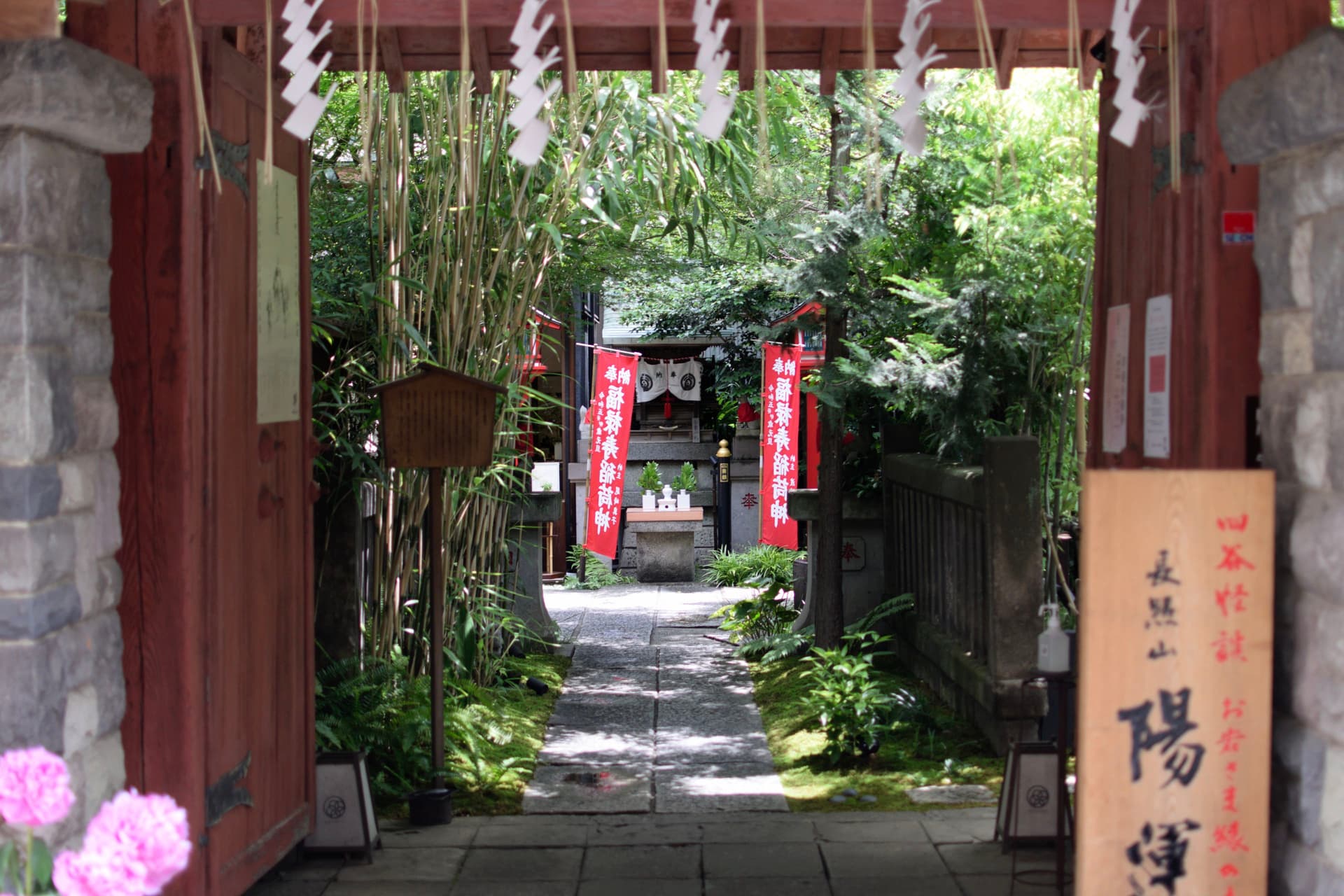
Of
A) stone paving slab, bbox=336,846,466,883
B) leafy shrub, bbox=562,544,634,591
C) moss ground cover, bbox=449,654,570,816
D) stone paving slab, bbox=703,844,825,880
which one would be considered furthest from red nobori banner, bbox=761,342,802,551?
stone paving slab, bbox=336,846,466,883

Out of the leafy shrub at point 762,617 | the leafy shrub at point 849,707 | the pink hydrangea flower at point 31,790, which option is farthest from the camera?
the leafy shrub at point 762,617

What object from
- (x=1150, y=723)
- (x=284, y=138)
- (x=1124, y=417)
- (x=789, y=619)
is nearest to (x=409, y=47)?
(x=284, y=138)

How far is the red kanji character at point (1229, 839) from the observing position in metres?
2.91

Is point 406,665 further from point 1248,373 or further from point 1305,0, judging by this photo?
point 1305,0

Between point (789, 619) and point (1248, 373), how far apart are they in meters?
6.21

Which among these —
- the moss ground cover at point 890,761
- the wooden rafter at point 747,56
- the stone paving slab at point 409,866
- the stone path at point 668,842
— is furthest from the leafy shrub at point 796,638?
the wooden rafter at point 747,56

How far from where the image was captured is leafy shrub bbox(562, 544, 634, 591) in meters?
14.3

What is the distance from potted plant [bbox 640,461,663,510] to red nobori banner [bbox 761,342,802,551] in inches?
99.9

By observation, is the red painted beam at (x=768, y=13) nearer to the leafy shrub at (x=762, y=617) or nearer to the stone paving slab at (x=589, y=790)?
the stone paving slab at (x=589, y=790)

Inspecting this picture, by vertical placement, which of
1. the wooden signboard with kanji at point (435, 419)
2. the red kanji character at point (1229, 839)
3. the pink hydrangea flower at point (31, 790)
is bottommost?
the red kanji character at point (1229, 839)

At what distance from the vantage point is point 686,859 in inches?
182

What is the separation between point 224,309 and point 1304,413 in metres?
2.85

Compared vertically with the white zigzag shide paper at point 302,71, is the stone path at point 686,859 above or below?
below

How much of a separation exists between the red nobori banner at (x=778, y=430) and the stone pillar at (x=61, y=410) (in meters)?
9.99
